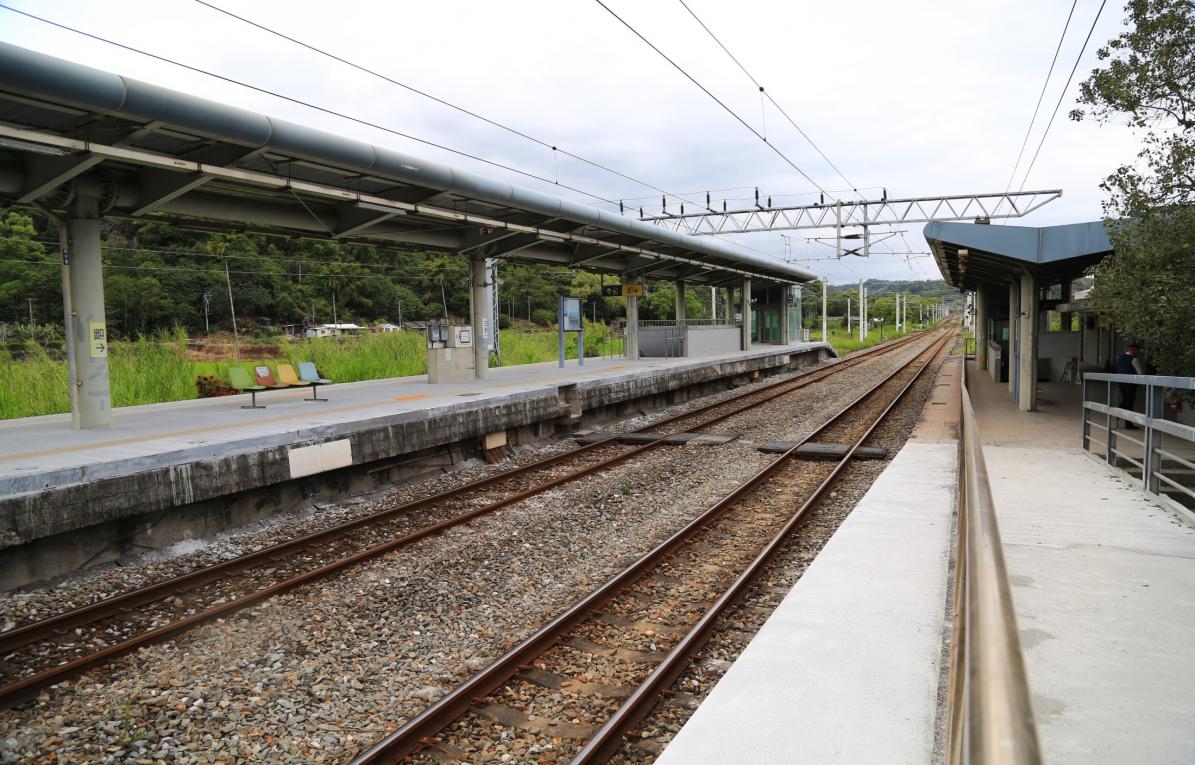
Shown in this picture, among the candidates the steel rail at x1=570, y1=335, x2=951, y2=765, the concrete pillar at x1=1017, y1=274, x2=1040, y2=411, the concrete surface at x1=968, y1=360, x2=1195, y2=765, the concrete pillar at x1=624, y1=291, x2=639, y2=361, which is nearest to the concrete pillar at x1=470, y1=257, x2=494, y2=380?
the concrete pillar at x1=624, y1=291, x2=639, y2=361

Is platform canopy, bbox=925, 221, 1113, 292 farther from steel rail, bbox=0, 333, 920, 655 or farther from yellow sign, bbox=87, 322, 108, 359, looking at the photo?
yellow sign, bbox=87, 322, 108, 359

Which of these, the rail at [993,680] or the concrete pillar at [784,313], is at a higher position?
the concrete pillar at [784,313]

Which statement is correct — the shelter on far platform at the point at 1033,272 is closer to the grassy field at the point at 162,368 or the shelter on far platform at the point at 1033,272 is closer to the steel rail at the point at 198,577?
the steel rail at the point at 198,577

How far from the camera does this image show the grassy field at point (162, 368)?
42.6 feet

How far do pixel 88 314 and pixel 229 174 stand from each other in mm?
2634

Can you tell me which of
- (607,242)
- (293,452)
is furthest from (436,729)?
(607,242)

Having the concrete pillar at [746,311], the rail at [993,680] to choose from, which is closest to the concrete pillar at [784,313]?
the concrete pillar at [746,311]

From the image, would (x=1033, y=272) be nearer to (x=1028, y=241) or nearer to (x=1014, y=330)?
(x=1028, y=241)

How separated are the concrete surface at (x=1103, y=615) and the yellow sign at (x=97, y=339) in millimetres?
10897

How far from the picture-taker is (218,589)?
6363 millimetres

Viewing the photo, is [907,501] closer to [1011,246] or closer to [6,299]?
[1011,246]

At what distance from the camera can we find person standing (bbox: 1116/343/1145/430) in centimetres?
1238

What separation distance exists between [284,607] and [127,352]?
1340cm

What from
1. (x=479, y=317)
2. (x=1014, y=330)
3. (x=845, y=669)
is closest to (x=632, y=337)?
(x=479, y=317)
